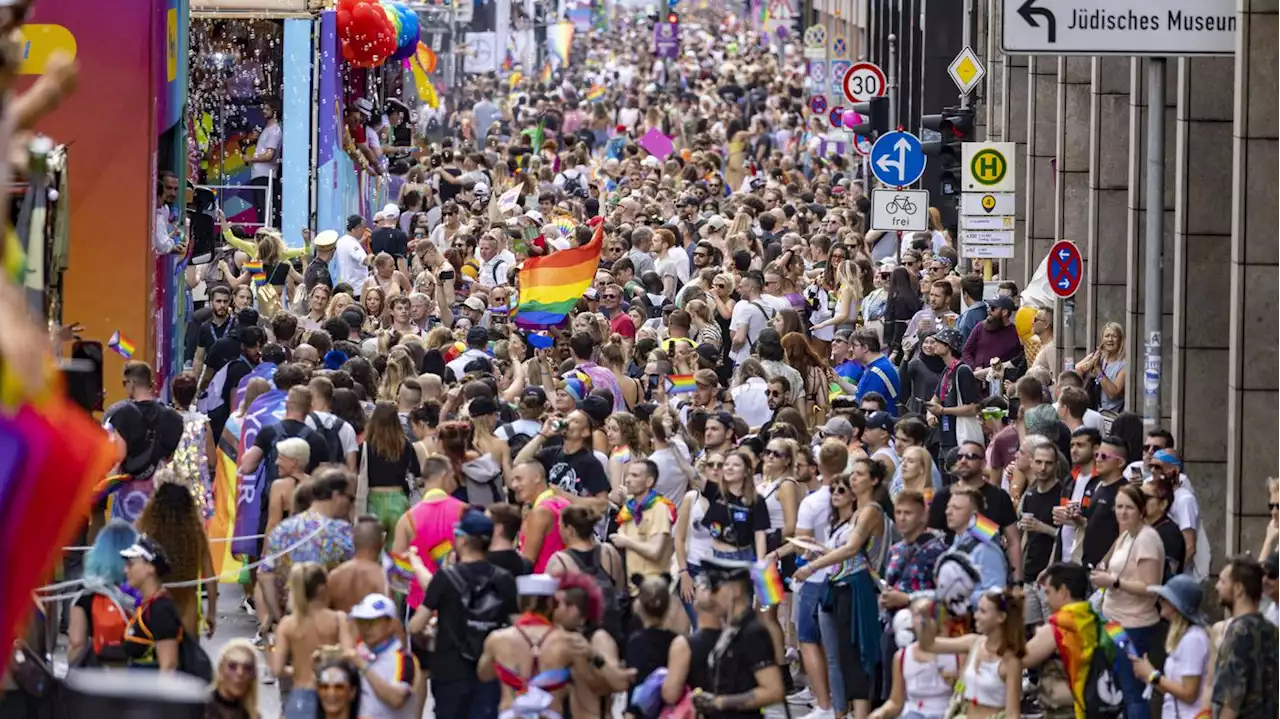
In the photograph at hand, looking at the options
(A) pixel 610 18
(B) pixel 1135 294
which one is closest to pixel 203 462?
(B) pixel 1135 294

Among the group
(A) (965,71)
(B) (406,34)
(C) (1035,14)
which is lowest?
(C) (1035,14)

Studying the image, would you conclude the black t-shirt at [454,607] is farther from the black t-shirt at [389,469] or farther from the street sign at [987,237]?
the street sign at [987,237]

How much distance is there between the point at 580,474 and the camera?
14.8 metres

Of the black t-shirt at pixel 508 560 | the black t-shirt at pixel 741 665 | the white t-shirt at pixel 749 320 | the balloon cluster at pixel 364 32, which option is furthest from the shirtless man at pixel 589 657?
the balloon cluster at pixel 364 32

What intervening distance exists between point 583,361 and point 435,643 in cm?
669

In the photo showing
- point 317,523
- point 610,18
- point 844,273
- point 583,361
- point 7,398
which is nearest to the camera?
point 7,398

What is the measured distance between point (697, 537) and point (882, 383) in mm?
4961

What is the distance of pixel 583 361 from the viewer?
60.5ft

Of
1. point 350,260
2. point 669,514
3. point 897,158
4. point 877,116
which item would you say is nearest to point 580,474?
point 669,514

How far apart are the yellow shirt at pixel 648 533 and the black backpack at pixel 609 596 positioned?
0.28m

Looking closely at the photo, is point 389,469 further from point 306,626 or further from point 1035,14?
point 1035,14

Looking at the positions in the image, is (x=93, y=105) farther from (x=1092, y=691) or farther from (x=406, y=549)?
(x=1092, y=691)

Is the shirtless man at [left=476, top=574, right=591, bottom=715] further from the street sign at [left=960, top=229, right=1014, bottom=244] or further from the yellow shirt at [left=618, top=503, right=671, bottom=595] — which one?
the street sign at [left=960, top=229, right=1014, bottom=244]

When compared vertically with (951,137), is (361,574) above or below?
below
